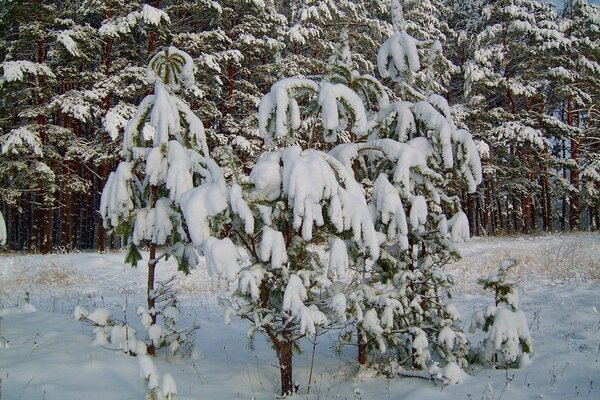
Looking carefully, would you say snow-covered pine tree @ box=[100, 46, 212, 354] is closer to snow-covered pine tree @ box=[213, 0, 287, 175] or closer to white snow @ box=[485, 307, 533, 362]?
white snow @ box=[485, 307, 533, 362]

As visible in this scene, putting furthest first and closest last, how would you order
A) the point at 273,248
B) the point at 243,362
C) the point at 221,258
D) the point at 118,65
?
the point at 118,65 < the point at 243,362 < the point at 273,248 < the point at 221,258

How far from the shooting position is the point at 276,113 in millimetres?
4031

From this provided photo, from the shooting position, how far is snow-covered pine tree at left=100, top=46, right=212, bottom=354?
468cm

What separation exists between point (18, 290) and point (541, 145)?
2009cm

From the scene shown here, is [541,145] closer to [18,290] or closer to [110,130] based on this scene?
[110,130]

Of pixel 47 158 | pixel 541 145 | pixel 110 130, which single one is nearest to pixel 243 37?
Answer: pixel 110 130

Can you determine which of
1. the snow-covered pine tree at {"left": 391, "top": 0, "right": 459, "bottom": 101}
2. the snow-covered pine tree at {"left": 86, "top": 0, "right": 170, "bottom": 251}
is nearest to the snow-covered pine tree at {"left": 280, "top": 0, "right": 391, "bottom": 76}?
the snow-covered pine tree at {"left": 391, "top": 0, "right": 459, "bottom": 101}

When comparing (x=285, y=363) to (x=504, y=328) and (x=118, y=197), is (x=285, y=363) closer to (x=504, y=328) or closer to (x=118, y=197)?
(x=504, y=328)

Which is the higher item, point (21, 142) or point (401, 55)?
point (21, 142)

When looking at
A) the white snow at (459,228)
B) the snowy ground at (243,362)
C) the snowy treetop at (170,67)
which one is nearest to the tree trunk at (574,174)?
the snowy ground at (243,362)

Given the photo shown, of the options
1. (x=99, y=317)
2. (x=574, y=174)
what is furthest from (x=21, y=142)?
(x=574, y=174)

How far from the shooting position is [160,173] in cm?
482

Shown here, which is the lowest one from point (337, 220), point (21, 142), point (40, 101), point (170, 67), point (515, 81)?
point (337, 220)

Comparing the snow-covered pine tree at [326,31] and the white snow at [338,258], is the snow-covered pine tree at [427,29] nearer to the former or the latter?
the snow-covered pine tree at [326,31]
